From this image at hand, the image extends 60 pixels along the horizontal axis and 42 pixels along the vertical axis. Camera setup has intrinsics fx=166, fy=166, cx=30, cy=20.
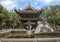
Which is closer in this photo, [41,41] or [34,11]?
[41,41]

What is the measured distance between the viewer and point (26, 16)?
64688 millimetres

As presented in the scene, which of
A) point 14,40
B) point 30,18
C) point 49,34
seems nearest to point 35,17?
point 30,18

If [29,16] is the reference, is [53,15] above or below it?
above

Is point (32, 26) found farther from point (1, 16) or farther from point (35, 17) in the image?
point (1, 16)

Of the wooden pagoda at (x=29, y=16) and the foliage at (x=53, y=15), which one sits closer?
the foliage at (x=53, y=15)

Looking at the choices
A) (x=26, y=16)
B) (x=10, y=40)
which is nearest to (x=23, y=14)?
(x=26, y=16)

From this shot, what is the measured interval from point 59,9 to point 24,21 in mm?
20196

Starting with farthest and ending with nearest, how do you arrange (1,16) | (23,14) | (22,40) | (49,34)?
(23,14) → (1,16) → (49,34) → (22,40)

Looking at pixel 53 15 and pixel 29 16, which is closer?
pixel 29 16

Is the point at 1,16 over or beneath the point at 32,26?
over

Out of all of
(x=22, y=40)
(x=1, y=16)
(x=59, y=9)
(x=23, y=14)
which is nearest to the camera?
(x=22, y=40)

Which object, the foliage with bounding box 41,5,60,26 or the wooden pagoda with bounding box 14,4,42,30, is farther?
the wooden pagoda with bounding box 14,4,42,30

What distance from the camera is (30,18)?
64938 millimetres

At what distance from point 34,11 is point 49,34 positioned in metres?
47.4
